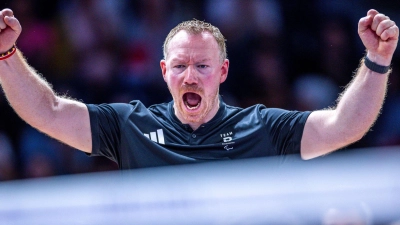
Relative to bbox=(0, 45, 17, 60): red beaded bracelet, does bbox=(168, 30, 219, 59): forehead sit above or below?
below

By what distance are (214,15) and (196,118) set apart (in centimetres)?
292

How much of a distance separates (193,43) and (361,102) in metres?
1.12

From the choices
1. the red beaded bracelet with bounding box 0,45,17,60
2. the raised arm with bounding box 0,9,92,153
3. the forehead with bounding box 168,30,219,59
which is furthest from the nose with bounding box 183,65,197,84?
the red beaded bracelet with bounding box 0,45,17,60

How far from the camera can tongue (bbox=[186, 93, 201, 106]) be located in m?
4.07

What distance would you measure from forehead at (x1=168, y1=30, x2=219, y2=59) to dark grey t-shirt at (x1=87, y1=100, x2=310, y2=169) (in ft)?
1.50

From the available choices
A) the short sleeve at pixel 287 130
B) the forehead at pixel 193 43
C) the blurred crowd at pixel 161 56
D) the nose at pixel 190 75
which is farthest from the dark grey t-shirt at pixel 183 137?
the blurred crowd at pixel 161 56

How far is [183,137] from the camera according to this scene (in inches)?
155

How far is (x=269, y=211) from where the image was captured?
2.11 meters

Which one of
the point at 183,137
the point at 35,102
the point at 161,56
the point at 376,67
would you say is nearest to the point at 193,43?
the point at 183,137

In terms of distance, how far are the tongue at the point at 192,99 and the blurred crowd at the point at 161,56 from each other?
2198 mm

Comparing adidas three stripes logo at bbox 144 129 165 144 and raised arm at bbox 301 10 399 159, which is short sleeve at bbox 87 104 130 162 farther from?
raised arm at bbox 301 10 399 159

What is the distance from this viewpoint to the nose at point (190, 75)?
3973mm

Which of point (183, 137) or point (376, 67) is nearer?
point (376, 67)

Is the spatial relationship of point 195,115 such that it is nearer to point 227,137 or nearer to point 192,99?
point 192,99
